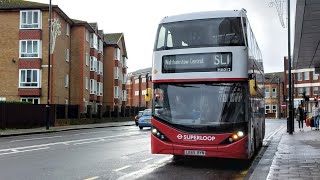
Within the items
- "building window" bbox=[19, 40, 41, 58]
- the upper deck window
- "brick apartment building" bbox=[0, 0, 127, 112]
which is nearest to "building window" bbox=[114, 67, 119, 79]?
"brick apartment building" bbox=[0, 0, 127, 112]

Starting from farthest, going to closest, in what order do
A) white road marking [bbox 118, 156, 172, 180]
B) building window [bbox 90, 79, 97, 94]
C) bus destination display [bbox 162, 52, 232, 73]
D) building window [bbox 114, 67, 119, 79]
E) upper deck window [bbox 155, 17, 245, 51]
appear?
1. building window [bbox 114, 67, 119, 79]
2. building window [bbox 90, 79, 97, 94]
3. upper deck window [bbox 155, 17, 245, 51]
4. bus destination display [bbox 162, 52, 232, 73]
5. white road marking [bbox 118, 156, 172, 180]

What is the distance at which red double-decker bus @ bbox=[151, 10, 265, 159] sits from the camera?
430 inches

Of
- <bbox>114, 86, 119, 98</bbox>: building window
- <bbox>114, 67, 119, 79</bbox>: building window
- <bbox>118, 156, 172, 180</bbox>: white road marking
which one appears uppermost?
<bbox>114, 67, 119, 79</bbox>: building window

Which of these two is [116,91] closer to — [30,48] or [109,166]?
[30,48]

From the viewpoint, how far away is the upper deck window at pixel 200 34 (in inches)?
442

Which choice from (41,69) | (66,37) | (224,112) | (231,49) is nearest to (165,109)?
(224,112)

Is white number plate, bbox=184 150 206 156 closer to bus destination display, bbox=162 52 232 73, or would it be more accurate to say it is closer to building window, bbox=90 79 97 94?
bus destination display, bbox=162 52 232 73

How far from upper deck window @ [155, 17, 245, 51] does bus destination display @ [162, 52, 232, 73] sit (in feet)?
0.91

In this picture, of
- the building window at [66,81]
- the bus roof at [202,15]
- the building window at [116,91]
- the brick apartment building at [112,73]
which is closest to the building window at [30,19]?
the building window at [66,81]

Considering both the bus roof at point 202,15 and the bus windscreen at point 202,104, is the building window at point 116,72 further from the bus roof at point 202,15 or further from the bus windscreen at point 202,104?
the bus windscreen at point 202,104

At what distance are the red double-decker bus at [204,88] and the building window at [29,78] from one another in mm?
33838

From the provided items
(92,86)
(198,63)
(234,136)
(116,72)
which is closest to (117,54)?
(116,72)

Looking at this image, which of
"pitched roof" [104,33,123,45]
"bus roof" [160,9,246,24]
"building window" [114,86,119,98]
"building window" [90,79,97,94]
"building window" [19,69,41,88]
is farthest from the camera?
"pitched roof" [104,33,123,45]

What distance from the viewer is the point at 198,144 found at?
11.0 m
